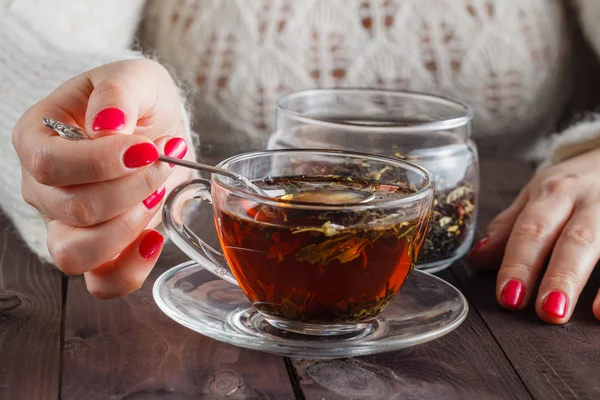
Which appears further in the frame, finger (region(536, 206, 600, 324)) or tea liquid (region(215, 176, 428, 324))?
finger (region(536, 206, 600, 324))

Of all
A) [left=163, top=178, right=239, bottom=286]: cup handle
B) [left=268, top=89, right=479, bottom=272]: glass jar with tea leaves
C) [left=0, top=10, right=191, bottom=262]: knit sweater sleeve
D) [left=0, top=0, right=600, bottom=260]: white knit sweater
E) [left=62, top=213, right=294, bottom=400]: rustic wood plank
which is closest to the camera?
[left=62, top=213, right=294, bottom=400]: rustic wood plank

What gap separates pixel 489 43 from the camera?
1342mm

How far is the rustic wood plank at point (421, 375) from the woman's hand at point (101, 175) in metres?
0.18

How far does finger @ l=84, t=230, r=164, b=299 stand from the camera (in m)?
0.68

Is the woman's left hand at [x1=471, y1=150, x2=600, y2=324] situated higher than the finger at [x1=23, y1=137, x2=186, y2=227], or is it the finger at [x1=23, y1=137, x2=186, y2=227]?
the finger at [x1=23, y1=137, x2=186, y2=227]

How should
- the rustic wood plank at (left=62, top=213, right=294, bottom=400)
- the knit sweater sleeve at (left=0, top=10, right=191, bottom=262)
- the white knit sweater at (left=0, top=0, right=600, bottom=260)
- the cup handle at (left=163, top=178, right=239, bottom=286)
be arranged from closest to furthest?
the rustic wood plank at (left=62, top=213, right=294, bottom=400), the cup handle at (left=163, top=178, right=239, bottom=286), the knit sweater sleeve at (left=0, top=10, right=191, bottom=262), the white knit sweater at (left=0, top=0, right=600, bottom=260)

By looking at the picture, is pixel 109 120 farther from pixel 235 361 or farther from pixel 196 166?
pixel 235 361

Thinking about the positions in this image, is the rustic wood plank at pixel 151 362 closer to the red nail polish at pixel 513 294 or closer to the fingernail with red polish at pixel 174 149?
the fingernail with red polish at pixel 174 149

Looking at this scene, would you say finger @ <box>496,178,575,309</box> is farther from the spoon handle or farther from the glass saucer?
the spoon handle

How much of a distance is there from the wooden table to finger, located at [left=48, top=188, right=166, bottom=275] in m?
0.05

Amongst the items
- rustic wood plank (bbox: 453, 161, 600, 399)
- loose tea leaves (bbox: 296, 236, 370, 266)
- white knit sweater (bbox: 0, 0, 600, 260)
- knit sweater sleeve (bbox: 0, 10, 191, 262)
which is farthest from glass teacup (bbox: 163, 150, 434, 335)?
white knit sweater (bbox: 0, 0, 600, 260)

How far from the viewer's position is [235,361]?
597mm

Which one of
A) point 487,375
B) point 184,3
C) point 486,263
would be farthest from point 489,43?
point 487,375

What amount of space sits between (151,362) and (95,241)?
126 millimetres
